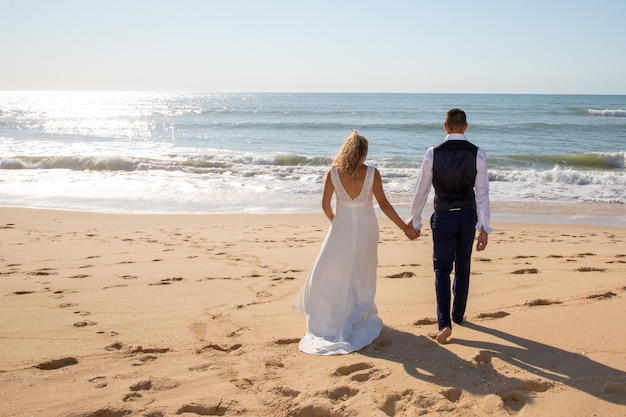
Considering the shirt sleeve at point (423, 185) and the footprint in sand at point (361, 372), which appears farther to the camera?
the shirt sleeve at point (423, 185)

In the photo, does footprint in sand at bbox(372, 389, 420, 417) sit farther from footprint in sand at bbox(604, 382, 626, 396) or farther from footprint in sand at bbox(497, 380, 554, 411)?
footprint in sand at bbox(604, 382, 626, 396)

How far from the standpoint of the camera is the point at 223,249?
775 cm

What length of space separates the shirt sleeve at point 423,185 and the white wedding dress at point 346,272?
0.33 metres

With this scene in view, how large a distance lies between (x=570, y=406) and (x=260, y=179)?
1374 centimetres

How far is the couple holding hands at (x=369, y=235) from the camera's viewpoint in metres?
4.12

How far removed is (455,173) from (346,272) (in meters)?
1.15

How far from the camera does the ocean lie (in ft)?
40.8

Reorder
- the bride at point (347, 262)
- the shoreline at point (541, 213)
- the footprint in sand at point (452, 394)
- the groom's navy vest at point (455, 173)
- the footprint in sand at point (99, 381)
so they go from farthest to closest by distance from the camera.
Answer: the shoreline at point (541, 213), the bride at point (347, 262), the groom's navy vest at point (455, 173), the footprint in sand at point (99, 381), the footprint in sand at point (452, 394)

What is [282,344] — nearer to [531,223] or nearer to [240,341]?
[240,341]

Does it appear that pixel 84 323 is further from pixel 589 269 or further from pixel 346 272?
pixel 589 269

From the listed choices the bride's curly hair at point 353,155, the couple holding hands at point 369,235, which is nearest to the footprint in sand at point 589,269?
the couple holding hands at point 369,235

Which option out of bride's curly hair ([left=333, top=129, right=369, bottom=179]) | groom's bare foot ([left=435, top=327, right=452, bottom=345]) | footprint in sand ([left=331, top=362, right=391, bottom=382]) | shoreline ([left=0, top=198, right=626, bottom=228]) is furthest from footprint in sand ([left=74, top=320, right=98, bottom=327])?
shoreline ([left=0, top=198, right=626, bottom=228])

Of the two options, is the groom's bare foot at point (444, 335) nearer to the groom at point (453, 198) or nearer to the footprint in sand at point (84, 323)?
Result: the groom at point (453, 198)

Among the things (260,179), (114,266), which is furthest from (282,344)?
(260,179)
